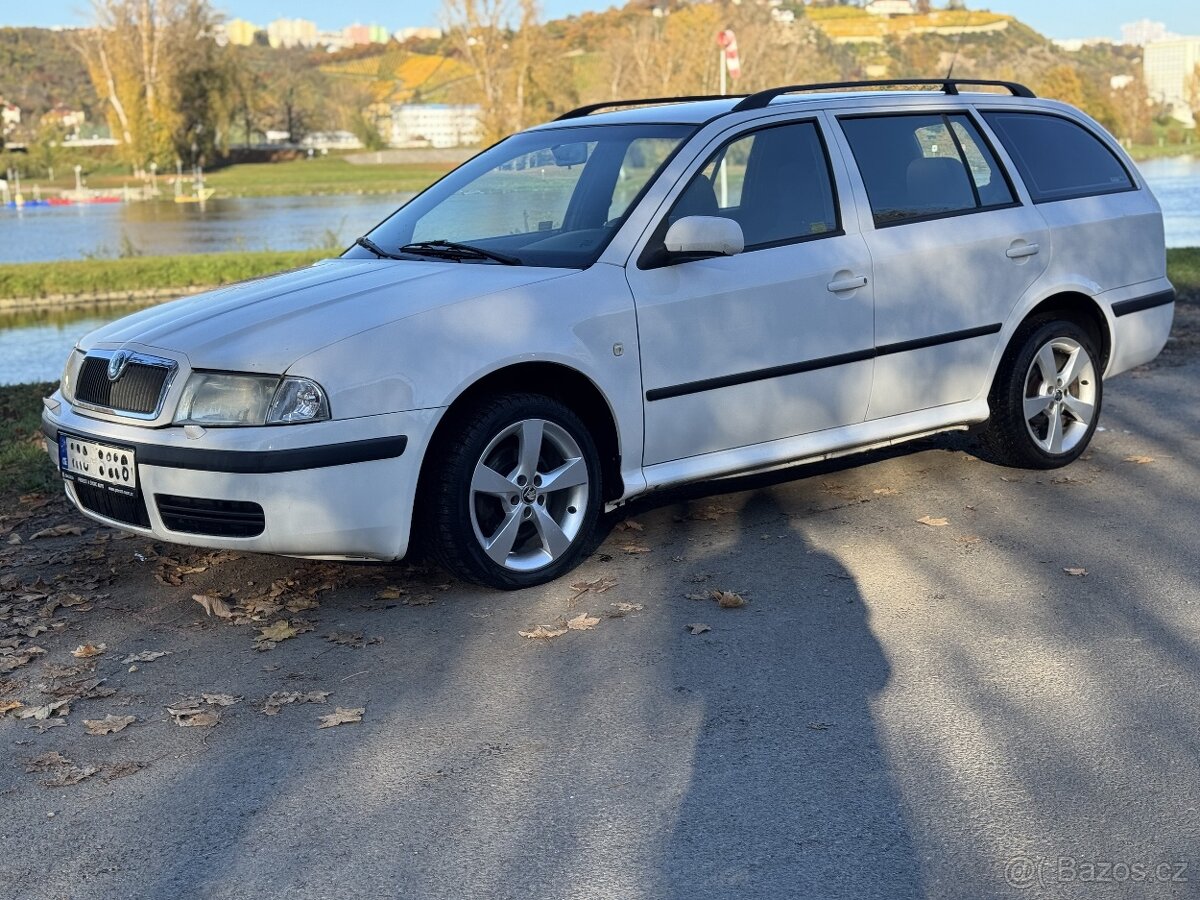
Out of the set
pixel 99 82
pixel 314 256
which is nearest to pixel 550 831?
pixel 314 256

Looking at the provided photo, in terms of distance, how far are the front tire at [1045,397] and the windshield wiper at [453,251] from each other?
8.66 ft

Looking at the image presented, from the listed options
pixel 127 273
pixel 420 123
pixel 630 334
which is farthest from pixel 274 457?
pixel 420 123

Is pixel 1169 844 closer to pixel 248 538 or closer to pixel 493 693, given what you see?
pixel 493 693

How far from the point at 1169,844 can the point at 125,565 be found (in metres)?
4.23

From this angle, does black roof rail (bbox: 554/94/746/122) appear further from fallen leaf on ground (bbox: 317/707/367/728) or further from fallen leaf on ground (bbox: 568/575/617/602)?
fallen leaf on ground (bbox: 317/707/367/728)

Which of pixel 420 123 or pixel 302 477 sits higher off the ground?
pixel 420 123

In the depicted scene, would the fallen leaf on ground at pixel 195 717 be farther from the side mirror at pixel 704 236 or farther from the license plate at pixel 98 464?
the side mirror at pixel 704 236

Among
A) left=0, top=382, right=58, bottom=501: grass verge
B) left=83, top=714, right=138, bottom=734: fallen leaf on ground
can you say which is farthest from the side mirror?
left=0, top=382, right=58, bottom=501: grass verge

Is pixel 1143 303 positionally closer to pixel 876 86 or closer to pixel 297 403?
pixel 876 86

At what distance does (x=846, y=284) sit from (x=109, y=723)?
346 centimetres

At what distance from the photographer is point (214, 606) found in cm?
518

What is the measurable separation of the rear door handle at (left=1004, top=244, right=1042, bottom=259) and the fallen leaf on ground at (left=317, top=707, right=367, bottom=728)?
155 inches

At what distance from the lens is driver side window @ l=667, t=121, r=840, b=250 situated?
584 centimetres

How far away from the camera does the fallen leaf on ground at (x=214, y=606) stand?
202 inches
